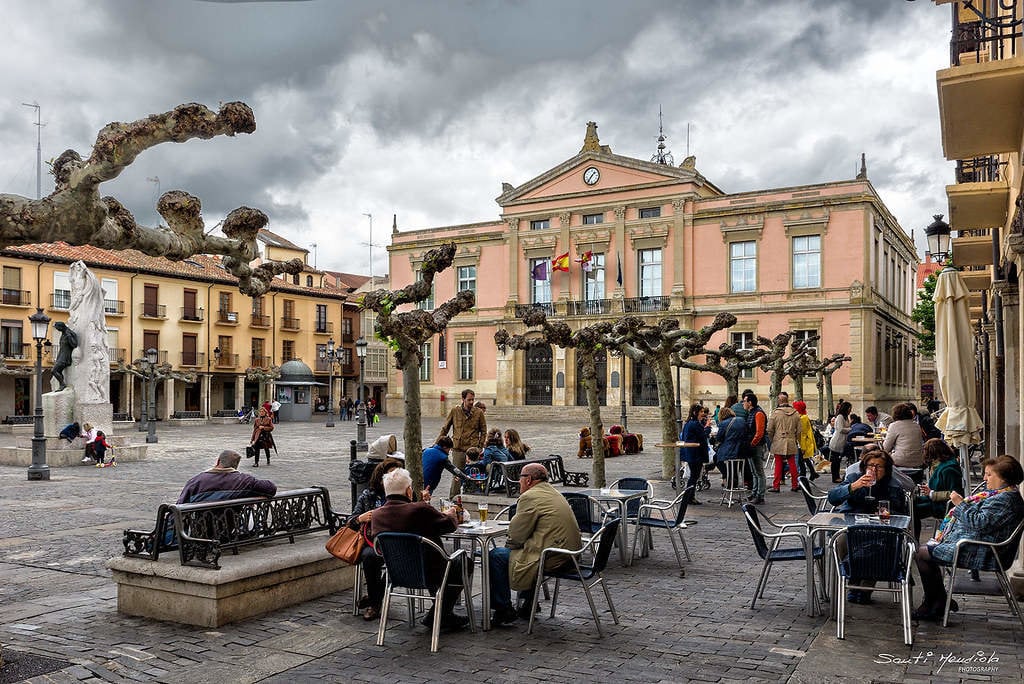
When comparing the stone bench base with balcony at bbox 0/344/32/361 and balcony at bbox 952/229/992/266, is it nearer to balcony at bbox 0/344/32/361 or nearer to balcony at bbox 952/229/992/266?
balcony at bbox 952/229/992/266

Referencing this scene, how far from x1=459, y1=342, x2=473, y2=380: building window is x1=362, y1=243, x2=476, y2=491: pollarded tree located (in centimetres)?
4025

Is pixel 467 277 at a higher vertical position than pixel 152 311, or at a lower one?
higher

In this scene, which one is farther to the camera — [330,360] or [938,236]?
[330,360]

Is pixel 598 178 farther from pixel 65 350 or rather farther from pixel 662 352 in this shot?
pixel 662 352

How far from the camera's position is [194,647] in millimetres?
5996

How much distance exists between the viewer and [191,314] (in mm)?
52031

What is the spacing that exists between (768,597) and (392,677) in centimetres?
349

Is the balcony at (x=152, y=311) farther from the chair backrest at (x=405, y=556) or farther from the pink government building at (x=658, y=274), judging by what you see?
the chair backrest at (x=405, y=556)

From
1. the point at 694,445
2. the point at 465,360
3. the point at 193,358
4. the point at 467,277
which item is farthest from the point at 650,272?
the point at 694,445

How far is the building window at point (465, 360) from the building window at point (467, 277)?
3.41m

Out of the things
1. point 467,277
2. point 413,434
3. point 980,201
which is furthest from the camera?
point 467,277

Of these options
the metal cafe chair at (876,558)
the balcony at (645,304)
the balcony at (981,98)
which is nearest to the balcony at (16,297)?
the balcony at (645,304)

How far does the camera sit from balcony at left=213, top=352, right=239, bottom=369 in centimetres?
5319

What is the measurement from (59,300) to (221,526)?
43980 millimetres
